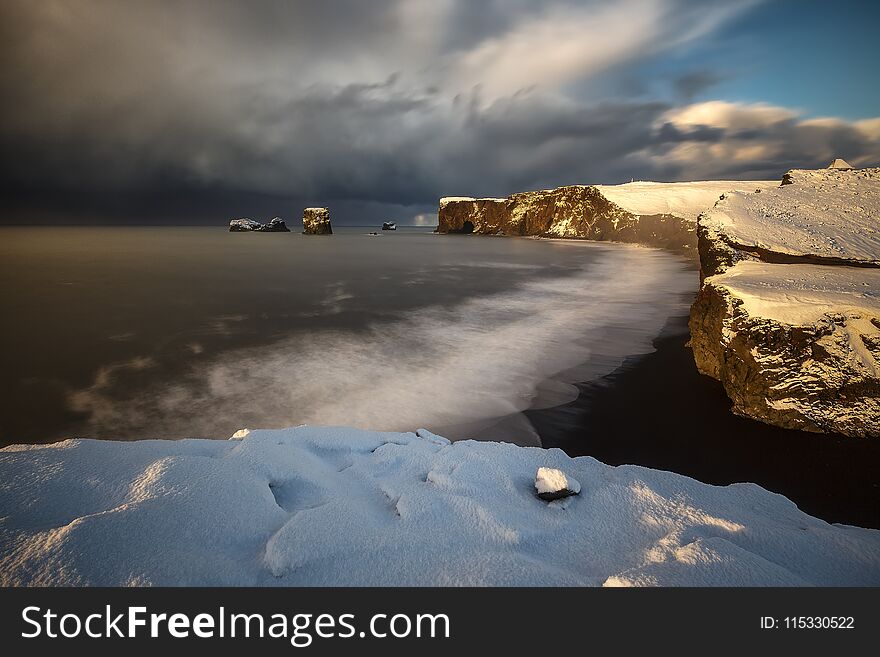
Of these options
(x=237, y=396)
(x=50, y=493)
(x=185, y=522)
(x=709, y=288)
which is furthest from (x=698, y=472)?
(x=237, y=396)

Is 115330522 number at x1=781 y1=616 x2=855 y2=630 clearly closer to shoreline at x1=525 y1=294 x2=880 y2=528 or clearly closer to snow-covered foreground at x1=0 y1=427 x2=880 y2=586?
snow-covered foreground at x1=0 y1=427 x2=880 y2=586

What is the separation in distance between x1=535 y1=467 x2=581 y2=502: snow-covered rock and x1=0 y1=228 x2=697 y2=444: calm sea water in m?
1.47

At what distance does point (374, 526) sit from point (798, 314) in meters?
4.05

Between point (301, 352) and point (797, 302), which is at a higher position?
point (797, 302)

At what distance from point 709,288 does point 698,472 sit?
7.85ft

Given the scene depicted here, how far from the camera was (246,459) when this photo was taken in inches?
90.3

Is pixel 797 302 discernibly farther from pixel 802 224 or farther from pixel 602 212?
pixel 602 212

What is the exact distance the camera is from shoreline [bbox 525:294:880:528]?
269 cm

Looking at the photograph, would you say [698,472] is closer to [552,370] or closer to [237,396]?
[552,370]

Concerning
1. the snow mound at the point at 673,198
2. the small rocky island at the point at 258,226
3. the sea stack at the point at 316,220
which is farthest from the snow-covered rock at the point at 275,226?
the snow mound at the point at 673,198

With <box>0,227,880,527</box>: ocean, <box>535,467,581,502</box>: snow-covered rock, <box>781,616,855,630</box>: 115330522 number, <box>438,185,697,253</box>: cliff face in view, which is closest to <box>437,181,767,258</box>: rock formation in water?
<box>438,185,697,253</box>: cliff face

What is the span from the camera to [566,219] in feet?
157

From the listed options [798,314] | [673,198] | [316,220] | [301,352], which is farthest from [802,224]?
[316,220]

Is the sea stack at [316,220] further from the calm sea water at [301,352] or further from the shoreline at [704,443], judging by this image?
the shoreline at [704,443]
